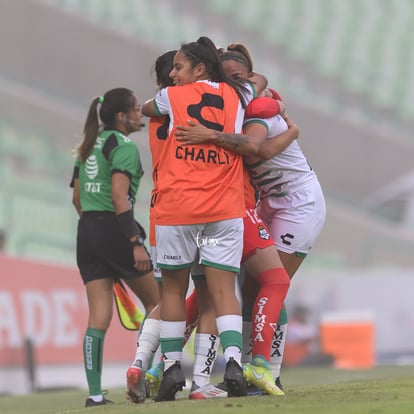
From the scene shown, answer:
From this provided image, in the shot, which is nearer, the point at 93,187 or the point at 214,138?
the point at 214,138

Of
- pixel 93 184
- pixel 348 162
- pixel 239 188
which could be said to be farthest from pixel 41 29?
pixel 239 188

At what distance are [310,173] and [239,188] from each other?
0.88 metres

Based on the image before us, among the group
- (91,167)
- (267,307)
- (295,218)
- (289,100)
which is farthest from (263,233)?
(289,100)

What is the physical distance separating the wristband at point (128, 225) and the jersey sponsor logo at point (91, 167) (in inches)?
15.8

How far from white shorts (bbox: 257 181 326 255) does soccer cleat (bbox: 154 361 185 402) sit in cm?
107

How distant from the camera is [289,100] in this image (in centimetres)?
2406

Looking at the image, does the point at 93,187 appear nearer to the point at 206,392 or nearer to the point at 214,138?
the point at 214,138

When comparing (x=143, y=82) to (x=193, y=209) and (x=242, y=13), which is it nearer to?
(x=242, y=13)

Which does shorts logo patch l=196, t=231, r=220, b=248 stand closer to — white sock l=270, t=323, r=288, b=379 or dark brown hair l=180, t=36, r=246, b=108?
dark brown hair l=180, t=36, r=246, b=108

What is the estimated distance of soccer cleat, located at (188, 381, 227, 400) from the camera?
550 cm

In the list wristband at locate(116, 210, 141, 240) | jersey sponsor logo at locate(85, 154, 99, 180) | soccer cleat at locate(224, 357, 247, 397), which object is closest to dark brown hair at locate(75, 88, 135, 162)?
jersey sponsor logo at locate(85, 154, 99, 180)

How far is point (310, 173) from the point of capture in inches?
251

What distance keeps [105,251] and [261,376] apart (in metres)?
1.74

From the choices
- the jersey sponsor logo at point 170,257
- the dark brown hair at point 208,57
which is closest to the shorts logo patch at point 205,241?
the jersey sponsor logo at point 170,257
